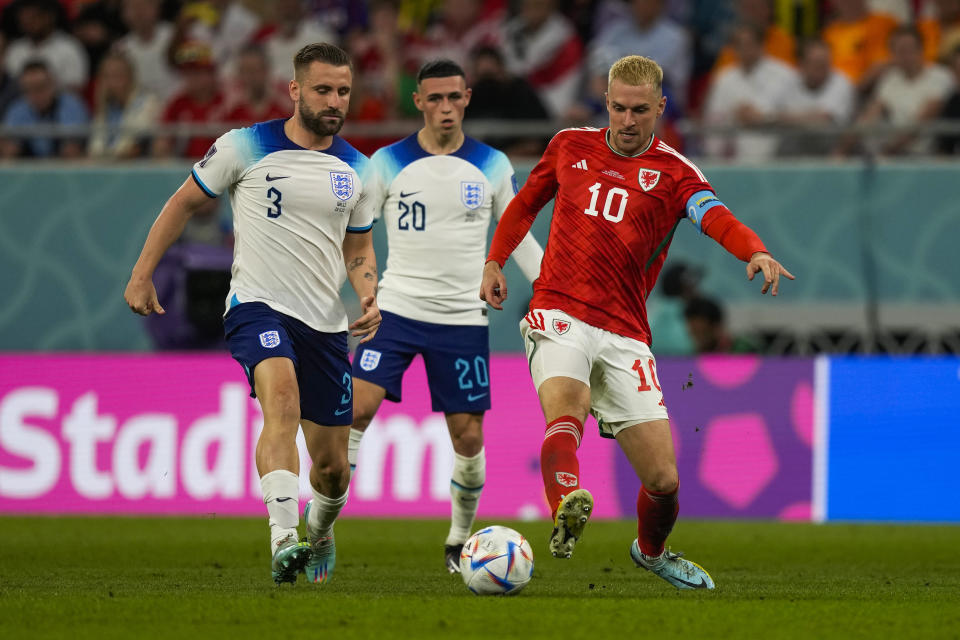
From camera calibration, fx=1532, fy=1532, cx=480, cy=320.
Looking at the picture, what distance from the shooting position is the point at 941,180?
14.2m

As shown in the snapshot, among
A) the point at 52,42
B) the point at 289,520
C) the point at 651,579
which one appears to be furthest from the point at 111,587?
the point at 52,42

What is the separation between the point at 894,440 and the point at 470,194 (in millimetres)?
5304

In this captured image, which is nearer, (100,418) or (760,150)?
(100,418)

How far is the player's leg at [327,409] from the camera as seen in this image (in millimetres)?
7672

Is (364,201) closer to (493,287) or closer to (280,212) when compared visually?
(280,212)

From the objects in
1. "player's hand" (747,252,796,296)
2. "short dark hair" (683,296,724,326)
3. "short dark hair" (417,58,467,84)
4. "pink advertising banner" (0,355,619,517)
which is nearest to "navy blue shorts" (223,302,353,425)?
"short dark hair" (417,58,467,84)

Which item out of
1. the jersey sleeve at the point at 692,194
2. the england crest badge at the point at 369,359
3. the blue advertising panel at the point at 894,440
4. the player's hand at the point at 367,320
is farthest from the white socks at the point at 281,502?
the blue advertising panel at the point at 894,440

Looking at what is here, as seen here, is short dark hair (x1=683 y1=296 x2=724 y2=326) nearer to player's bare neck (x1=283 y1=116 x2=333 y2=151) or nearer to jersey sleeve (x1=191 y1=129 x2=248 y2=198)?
player's bare neck (x1=283 y1=116 x2=333 y2=151)

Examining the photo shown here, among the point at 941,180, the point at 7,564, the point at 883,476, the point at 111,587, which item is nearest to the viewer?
the point at 111,587

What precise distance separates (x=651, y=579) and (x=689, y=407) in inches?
185

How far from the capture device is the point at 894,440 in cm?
1284

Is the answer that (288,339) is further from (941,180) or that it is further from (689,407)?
(941,180)

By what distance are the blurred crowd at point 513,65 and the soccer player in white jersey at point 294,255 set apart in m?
6.75

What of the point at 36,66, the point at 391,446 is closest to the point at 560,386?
the point at 391,446
